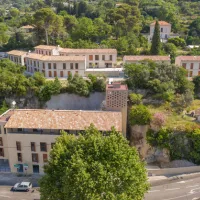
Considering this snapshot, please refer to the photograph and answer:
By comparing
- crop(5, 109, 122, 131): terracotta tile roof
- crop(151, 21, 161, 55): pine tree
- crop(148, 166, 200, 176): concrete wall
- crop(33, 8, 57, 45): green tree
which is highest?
crop(33, 8, 57, 45): green tree

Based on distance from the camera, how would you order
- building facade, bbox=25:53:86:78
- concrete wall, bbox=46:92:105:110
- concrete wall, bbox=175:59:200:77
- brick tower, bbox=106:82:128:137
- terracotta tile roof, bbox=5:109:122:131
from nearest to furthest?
terracotta tile roof, bbox=5:109:122:131 → brick tower, bbox=106:82:128:137 → concrete wall, bbox=46:92:105:110 → building facade, bbox=25:53:86:78 → concrete wall, bbox=175:59:200:77

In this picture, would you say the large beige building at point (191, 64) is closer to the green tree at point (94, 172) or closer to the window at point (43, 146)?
the window at point (43, 146)

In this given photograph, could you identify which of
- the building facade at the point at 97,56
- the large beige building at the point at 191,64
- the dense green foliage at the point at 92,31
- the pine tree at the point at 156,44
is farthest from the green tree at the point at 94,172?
the dense green foliage at the point at 92,31

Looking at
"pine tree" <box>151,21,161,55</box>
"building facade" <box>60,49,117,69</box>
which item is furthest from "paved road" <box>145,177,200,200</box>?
"pine tree" <box>151,21,161,55</box>

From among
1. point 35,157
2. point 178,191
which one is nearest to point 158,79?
point 178,191

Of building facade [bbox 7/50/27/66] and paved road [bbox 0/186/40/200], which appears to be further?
building facade [bbox 7/50/27/66]

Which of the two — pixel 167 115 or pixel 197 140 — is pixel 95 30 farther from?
pixel 197 140

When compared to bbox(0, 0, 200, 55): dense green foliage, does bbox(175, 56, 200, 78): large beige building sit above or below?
below

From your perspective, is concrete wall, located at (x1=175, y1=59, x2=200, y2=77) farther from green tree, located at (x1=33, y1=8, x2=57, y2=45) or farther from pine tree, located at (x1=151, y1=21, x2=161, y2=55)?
green tree, located at (x1=33, y1=8, x2=57, y2=45)
